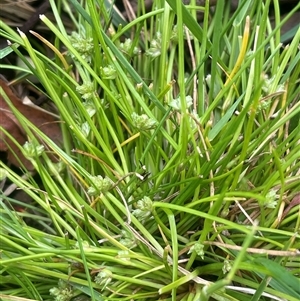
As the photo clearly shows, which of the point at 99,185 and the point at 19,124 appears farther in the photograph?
the point at 19,124

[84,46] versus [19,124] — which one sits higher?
[84,46]

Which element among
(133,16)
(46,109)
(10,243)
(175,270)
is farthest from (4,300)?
(133,16)

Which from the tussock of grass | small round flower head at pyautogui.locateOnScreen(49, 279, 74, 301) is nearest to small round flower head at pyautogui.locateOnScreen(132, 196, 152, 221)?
the tussock of grass

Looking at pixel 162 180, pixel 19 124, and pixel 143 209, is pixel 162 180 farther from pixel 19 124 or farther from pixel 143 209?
pixel 19 124

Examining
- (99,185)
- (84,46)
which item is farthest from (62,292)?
(84,46)

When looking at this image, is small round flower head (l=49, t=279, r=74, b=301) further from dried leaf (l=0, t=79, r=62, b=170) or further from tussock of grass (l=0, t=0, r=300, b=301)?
dried leaf (l=0, t=79, r=62, b=170)

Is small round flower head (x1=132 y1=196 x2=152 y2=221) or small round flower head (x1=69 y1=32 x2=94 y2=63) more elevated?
small round flower head (x1=69 y1=32 x2=94 y2=63)

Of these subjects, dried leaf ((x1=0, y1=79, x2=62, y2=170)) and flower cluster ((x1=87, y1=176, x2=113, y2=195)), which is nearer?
flower cluster ((x1=87, y1=176, x2=113, y2=195))

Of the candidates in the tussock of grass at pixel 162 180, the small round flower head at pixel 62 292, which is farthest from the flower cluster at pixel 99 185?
the small round flower head at pixel 62 292
